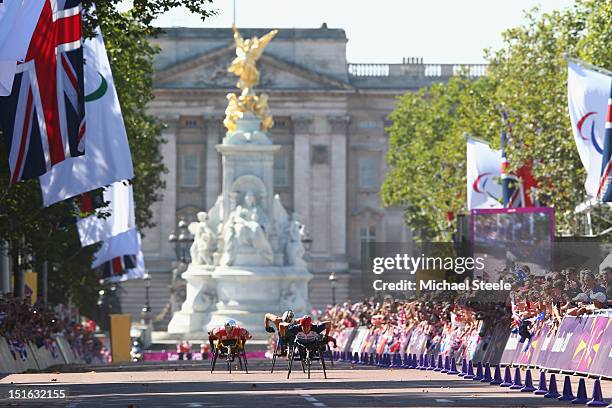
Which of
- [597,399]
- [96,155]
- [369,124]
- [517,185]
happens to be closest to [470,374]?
[96,155]

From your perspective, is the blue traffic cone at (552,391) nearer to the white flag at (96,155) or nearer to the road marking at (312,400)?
the road marking at (312,400)

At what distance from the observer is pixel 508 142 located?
80.4 metres

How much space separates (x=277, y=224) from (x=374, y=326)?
38.1 m

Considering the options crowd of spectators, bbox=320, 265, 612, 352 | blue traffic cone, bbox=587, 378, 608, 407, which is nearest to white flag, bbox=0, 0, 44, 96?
blue traffic cone, bbox=587, 378, 608, 407

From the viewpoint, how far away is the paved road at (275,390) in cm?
3059

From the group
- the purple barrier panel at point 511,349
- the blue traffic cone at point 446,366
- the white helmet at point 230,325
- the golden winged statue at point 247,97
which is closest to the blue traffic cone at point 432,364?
the blue traffic cone at point 446,366

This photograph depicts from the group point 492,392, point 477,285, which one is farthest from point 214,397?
point 477,285

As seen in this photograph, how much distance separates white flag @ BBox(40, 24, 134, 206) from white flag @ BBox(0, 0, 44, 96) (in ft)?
31.9

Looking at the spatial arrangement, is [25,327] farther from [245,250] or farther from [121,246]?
[245,250]

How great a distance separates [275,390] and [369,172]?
12851 cm

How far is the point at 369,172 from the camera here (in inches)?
6457
